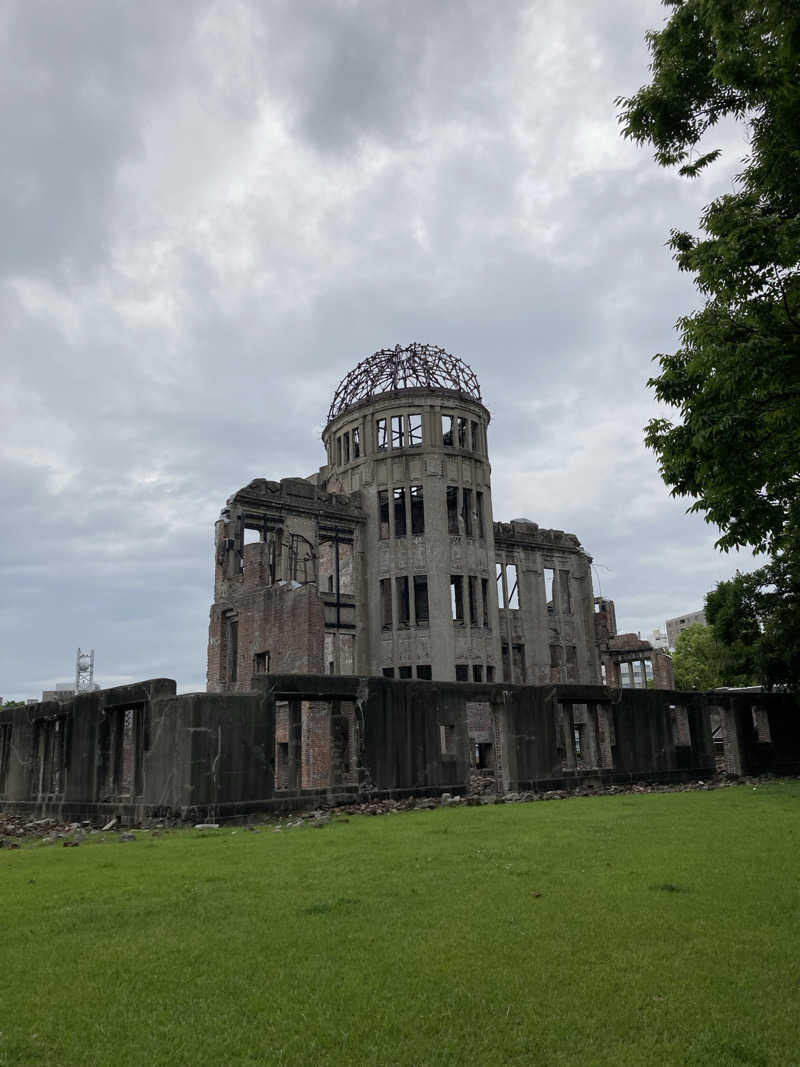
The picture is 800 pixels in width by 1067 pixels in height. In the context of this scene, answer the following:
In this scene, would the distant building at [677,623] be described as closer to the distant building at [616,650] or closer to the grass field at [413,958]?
the distant building at [616,650]

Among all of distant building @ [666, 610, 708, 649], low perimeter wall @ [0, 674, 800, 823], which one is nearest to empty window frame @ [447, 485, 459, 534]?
low perimeter wall @ [0, 674, 800, 823]

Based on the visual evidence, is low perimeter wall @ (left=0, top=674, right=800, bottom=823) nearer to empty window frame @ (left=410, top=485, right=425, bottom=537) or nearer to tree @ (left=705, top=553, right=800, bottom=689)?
tree @ (left=705, top=553, right=800, bottom=689)

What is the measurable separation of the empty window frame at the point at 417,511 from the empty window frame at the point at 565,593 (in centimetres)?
951

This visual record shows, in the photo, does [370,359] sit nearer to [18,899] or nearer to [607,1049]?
[18,899]

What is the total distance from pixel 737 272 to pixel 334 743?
1285cm

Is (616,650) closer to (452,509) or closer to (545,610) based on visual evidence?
(545,610)

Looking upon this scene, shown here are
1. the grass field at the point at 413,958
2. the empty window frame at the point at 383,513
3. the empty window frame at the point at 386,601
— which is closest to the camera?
the grass field at the point at 413,958

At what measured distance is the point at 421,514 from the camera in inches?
1547

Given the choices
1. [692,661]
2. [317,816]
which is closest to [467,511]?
[317,816]

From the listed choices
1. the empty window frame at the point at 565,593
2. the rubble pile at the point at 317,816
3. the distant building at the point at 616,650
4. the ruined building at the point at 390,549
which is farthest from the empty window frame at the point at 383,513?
the rubble pile at the point at 317,816

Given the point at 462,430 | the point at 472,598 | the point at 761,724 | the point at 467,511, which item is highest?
the point at 462,430

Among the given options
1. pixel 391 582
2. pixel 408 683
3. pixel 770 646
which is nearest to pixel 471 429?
pixel 391 582

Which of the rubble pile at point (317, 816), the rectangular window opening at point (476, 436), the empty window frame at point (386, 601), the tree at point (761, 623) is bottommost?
the rubble pile at point (317, 816)

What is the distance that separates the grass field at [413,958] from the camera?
3908 mm
